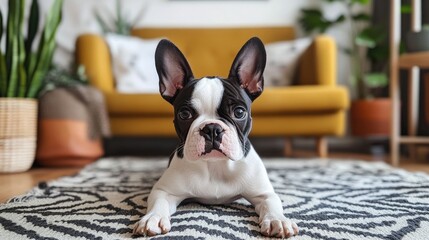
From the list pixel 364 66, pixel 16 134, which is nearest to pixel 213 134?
pixel 16 134

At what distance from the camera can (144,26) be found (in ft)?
11.9

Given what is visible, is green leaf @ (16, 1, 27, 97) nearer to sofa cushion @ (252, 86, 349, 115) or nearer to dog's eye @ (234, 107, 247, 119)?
sofa cushion @ (252, 86, 349, 115)

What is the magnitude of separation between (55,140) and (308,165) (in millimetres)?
1483

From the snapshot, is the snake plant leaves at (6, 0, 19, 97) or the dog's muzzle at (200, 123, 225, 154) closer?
the dog's muzzle at (200, 123, 225, 154)

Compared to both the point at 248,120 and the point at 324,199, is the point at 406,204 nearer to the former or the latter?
the point at 324,199

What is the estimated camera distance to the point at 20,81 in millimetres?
2088

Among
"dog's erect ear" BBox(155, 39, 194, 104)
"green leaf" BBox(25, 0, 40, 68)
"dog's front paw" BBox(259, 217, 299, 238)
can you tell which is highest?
"green leaf" BBox(25, 0, 40, 68)

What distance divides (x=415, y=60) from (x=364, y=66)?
1.44 m

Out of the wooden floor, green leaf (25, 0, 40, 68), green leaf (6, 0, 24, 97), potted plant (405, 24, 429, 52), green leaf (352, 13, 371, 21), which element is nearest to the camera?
the wooden floor

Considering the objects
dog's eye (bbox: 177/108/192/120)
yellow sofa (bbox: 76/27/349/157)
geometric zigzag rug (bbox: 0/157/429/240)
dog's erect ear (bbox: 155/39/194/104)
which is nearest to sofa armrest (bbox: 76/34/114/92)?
yellow sofa (bbox: 76/27/349/157)

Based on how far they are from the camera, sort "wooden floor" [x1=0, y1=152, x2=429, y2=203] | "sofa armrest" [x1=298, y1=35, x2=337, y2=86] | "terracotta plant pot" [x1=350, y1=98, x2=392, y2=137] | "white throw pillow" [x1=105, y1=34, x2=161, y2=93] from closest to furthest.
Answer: "wooden floor" [x1=0, y1=152, x2=429, y2=203] → "sofa armrest" [x1=298, y1=35, x2=337, y2=86] → "white throw pillow" [x1=105, y1=34, x2=161, y2=93] → "terracotta plant pot" [x1=350, y1=98, x2=392, y2=137]

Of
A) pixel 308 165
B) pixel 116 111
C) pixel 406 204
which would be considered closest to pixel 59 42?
pixel 116 111

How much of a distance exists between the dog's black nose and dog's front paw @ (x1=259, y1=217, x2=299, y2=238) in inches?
9.0

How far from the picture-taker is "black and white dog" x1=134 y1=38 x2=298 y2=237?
3.32ft
